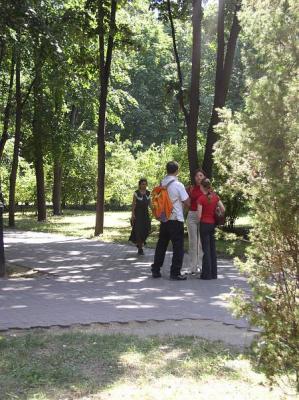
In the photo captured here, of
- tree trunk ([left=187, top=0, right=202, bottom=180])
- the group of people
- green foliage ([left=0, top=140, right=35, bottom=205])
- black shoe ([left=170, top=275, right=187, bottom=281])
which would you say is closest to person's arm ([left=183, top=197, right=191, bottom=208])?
the group of people

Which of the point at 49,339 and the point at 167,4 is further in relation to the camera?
the point at 167,4

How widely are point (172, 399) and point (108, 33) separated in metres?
14.6

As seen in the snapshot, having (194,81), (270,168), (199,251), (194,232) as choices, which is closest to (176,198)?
(194,232)

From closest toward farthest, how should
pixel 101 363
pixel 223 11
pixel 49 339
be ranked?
1. pixel 101 363
2. pixel 49 339
3. pixel 223 11

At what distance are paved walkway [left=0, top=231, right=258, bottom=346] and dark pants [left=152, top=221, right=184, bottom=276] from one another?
0.25 metres

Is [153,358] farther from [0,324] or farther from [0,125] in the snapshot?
[0,125]

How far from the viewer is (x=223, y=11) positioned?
16875 mm

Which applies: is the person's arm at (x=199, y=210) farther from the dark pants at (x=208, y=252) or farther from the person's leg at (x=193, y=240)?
the person's leg at (x=193, y=240)

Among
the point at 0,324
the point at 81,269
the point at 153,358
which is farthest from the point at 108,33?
the point at 153,358

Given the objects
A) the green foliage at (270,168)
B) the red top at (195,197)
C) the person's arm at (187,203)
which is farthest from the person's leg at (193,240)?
the green foliage at (270,168)

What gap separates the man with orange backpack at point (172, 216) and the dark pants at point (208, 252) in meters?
0.38

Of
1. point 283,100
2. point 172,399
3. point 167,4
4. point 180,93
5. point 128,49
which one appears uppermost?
point 167,4

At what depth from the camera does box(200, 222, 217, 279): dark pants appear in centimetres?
1024

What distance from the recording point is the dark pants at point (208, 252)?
403 inches
